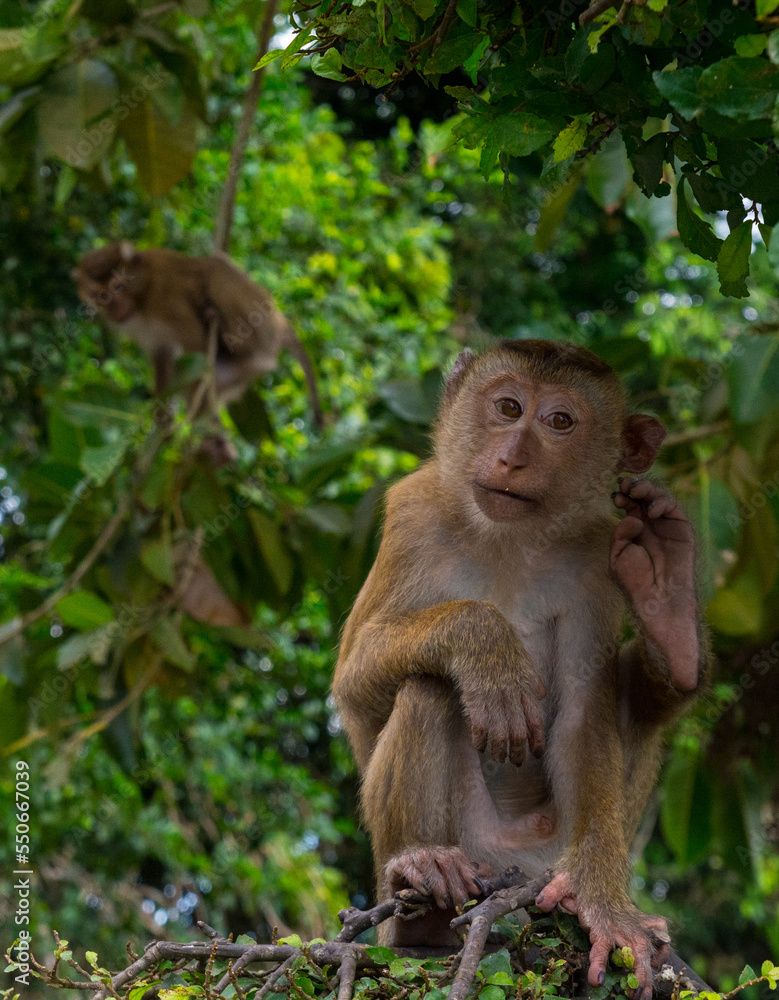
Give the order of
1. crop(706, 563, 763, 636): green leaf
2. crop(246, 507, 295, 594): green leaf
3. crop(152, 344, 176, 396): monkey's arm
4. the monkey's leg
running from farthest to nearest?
crop(152, 344, 176, 396): monkey's arm, crop(246, 507, 295, 594): green leaf, crop(706, 563, 763, 636): green leaf, the monkey's leg

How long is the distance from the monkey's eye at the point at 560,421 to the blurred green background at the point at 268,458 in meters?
0.58

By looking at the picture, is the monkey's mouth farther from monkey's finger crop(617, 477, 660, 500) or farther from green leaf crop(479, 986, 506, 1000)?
green leaf crop(479, 986, 506, 1000)

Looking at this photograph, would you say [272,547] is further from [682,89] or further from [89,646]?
[682,89]

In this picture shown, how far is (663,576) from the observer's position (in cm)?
237

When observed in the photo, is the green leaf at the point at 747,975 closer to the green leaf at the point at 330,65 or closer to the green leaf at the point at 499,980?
the green leaf at the point at 499,980

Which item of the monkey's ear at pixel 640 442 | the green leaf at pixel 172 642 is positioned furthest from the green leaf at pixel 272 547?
the monkey's ear at pixel 640 442

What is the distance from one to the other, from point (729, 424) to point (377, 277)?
16.5ft

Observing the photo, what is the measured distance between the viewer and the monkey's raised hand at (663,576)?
7.75 ft

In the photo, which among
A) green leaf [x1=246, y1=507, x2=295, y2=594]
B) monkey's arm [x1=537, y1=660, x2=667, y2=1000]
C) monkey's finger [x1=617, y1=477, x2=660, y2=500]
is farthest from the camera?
green leaf [x1=246, y1=507, x2=295, y2=594]

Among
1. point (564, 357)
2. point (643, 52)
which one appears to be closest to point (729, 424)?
point (564, 357)

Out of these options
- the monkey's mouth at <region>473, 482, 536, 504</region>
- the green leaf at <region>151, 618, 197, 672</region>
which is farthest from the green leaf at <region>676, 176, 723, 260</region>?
the green leaf at <region>151, 618, 197, 672</region>

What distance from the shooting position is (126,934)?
7199 mm

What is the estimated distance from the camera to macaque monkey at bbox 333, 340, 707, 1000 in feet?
7.51

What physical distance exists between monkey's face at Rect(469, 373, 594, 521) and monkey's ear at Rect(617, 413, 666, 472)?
0.40ft
